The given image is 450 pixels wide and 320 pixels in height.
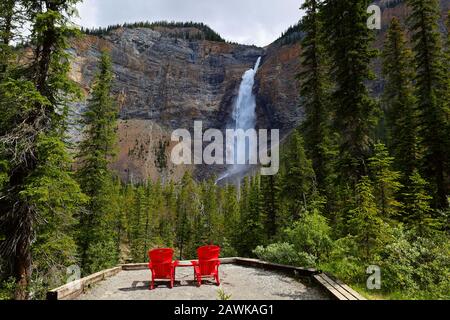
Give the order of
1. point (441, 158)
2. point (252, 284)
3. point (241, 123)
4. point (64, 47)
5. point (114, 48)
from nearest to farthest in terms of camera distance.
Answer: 1. point (252, 284)
2. point (64, 47)
3. point (441, 158)
4. point (241, 123)
5. point (114, 48)

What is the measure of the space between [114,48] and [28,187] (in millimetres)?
142609

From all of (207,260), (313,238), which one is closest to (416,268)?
(313,238)

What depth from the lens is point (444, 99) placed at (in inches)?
811

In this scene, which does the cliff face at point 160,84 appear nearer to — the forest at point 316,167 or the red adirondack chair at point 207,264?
the forest at point 316,167

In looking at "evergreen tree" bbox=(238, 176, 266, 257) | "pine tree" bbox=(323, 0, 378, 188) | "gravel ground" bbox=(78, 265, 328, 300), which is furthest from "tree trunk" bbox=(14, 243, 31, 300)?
"evergreen tree" bbox=(238, 176, 266, 257)

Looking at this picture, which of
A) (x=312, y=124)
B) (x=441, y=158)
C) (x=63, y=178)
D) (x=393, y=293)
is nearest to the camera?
(x=393, y=293)

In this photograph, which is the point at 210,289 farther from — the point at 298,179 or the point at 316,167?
the point at 298,179

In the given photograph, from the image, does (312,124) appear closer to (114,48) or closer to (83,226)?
(83,226)

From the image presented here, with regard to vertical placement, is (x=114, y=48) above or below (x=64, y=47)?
above

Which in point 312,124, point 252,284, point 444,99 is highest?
point 444,99

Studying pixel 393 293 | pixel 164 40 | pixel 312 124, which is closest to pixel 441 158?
pixel 312 124

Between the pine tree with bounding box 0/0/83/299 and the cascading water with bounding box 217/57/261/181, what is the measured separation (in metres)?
101

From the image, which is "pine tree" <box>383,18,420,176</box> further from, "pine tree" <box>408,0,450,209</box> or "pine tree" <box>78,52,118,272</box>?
"pine tree" <box>78,52,118,272</box>

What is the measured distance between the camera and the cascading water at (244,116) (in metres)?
115
